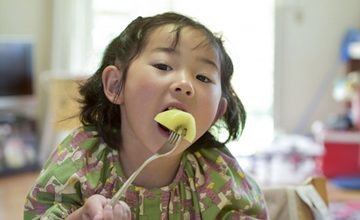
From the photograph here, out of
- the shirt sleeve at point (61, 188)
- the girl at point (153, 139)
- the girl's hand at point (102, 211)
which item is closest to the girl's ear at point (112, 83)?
the girl at point (153, 139)

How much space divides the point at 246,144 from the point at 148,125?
3.76 metres

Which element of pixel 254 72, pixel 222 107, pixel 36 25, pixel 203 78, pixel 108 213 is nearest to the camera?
pixel 108 213

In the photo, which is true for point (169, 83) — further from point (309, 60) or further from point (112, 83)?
point (309, 60)

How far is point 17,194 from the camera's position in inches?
120

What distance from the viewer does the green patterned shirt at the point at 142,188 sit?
81cm

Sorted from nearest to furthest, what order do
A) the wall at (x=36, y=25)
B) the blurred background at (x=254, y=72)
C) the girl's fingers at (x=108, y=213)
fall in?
the girl's fingers at (x=108, y=213), the blurred background at (x=254, y=72), the wall at (x=36, y=25)

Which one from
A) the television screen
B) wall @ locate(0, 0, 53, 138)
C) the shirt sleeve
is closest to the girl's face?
the shirt sleeve

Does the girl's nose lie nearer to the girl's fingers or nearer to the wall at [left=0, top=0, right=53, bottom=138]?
the girl's fingers

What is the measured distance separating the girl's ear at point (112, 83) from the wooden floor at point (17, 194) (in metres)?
1.83

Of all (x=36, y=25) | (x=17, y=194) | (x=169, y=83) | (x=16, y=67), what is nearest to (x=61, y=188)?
(x=169, y=83)

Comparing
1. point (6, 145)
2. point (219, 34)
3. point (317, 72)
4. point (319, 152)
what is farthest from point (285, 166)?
point (219, 34)

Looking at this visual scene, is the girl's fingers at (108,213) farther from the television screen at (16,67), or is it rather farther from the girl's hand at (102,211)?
the television screen at (16,67)

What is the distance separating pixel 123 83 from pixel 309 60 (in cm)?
410

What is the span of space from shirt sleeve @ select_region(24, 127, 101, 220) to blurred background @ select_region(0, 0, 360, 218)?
2.02 meters
